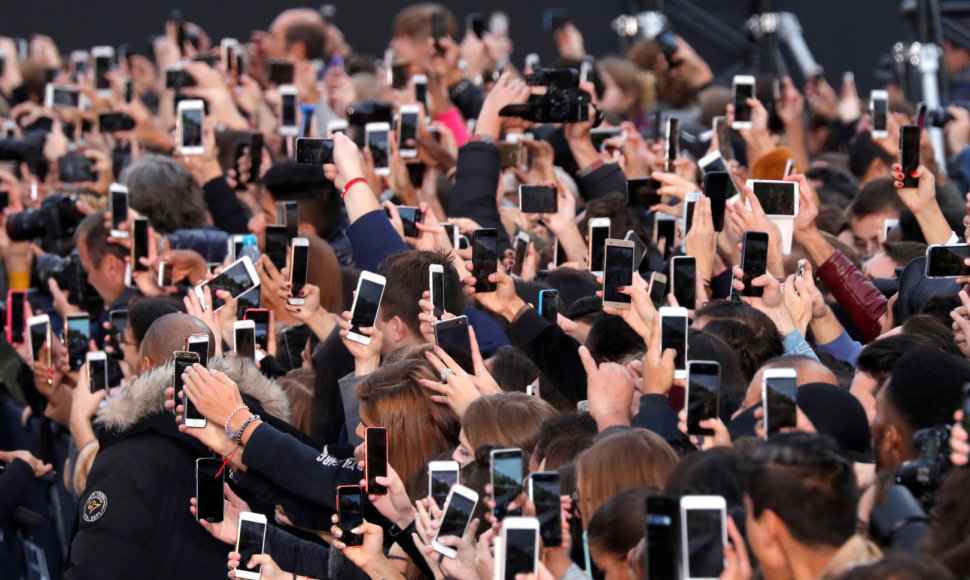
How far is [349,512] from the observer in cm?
332

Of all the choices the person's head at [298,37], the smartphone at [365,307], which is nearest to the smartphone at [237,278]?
the smartphone at [365,307]

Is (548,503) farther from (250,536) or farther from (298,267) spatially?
(298,267)

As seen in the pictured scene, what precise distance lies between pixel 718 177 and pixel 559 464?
1688 millimetres

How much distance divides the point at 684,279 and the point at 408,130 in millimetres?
2435

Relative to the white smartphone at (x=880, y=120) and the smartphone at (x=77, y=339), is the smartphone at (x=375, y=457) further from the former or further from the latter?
the white smartphone at (x=880, y=120)

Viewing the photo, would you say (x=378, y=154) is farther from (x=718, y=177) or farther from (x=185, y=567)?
(x=185, y=567)

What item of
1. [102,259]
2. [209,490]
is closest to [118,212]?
[102,259]

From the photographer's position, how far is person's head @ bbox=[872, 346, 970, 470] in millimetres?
2879

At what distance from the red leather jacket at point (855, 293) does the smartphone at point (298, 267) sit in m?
1.68

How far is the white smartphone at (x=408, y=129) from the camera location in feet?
20.6

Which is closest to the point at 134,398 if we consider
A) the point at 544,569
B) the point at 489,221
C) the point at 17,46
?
the point at 544,569

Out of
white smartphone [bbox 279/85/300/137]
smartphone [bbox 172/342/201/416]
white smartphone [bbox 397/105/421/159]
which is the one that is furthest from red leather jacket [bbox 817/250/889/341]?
white smartphone [bbox 279/85/300/137]

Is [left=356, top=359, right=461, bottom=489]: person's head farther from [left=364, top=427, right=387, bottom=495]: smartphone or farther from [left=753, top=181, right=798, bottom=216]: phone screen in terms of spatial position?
[left=753, top=181, right=798, bottom=216]: phone screen

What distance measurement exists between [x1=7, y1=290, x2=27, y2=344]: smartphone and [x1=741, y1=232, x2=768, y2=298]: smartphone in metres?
3.18
